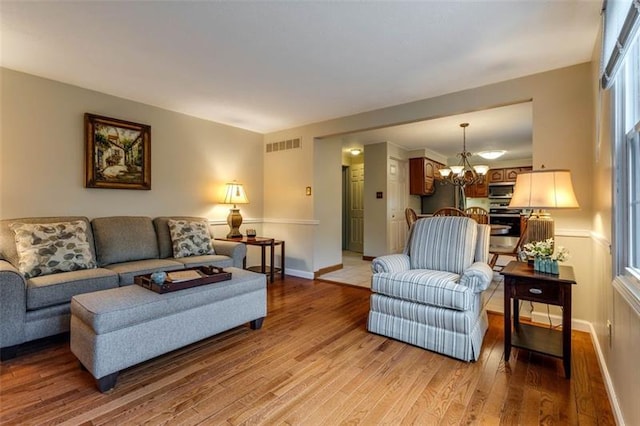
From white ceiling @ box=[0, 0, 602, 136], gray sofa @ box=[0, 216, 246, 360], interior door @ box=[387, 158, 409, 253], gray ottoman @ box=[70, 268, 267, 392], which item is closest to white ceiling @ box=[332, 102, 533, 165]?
interior door @ box=[387, 158, 409, 253]

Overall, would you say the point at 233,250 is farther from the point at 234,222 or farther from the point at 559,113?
the point at 559,113

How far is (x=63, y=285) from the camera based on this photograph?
2.33m

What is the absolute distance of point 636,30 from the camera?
1223 millimetres

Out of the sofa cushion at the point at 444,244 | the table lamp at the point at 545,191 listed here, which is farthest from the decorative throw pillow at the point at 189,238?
the table lamp at the point at 545,191

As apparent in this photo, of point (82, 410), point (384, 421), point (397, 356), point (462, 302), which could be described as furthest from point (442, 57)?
point (82, 410)

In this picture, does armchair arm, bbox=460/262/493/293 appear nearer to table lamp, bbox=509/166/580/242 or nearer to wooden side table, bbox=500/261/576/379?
wooden side table, bbox=500/261/576/379

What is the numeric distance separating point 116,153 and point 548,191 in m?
4.06

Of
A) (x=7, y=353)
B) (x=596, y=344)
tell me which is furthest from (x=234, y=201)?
(x=596, y=344)

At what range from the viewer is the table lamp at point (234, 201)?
432cm

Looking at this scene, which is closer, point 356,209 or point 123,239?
point 123,239

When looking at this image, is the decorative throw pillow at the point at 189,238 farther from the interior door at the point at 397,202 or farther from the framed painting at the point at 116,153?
the interior door at the point at 397,202

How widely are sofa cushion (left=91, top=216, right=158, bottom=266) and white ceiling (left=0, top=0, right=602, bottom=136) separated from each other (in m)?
1.39

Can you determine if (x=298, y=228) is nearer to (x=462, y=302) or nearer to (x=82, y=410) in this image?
(x=462, y=302)

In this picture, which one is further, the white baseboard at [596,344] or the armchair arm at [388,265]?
the armchair arm at [388,265]
